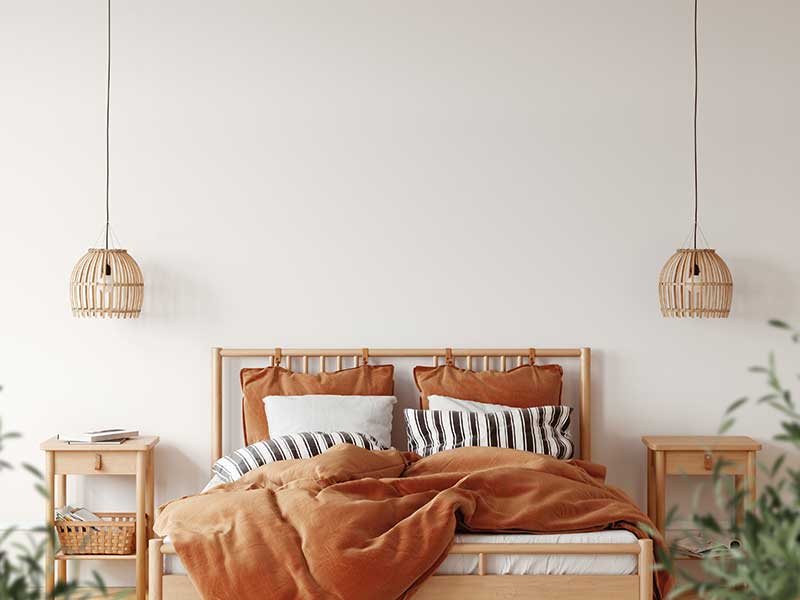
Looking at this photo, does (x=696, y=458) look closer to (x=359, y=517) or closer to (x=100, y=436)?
(x=359, y=517)

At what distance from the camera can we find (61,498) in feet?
14.4

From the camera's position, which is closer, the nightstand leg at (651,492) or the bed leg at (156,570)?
the bed leg at (156,570)

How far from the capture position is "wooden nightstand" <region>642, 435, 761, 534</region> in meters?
4.20

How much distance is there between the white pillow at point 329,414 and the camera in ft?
13.9

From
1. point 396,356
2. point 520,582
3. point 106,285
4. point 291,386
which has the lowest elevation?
point 520,582

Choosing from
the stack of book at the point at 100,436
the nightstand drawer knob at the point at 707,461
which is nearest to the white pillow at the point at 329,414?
the stack of book at the point at 100,436

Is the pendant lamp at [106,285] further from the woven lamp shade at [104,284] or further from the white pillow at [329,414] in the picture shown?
the white pillow at [329,414]

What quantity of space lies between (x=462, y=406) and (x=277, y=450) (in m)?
0.87

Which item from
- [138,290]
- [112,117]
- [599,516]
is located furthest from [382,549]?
[112,117]

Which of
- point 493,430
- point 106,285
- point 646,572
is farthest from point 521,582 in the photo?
point 106,285

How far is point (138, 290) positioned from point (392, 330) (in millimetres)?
1194

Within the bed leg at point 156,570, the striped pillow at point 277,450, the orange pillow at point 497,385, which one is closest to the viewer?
the bed leg at point 156,570

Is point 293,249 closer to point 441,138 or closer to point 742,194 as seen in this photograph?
point 441,138

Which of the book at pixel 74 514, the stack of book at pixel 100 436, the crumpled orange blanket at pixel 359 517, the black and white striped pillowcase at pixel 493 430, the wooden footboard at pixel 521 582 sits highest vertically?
the black and white striped pillowcase at pixel 493 430
